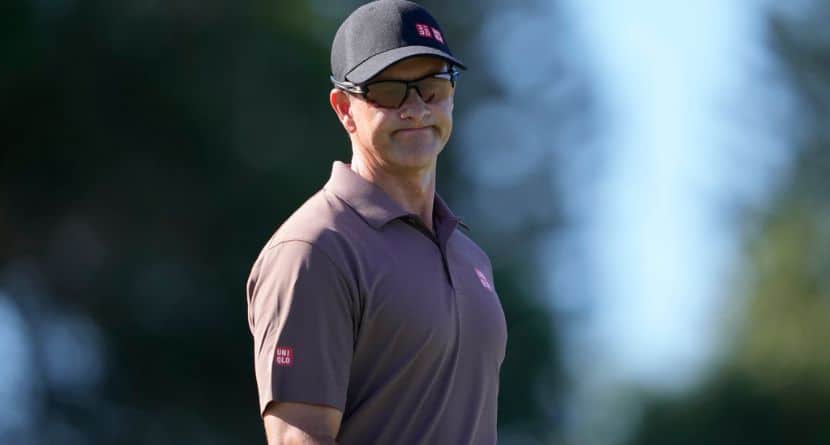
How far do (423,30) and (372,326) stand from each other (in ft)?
2.13

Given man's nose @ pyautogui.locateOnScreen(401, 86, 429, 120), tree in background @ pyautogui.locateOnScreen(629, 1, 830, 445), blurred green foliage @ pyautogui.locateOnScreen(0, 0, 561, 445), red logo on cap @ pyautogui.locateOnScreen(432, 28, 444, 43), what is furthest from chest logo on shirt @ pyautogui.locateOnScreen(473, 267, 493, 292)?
tree in background @ pyautogui.locateOnScreen(629, 1, 830, 445)

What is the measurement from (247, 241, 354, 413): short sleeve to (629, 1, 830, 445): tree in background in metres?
10.6

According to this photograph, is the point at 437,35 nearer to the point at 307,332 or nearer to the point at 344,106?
the point at 344,106

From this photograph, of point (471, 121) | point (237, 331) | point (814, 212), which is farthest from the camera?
point (814, 212)

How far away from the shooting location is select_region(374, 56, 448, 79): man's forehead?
3068 millimetres

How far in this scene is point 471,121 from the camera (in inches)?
Answer: 520

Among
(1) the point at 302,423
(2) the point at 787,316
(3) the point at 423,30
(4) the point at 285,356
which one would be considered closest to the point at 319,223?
(4) the point at 285,356

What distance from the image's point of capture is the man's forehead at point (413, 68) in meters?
3.07

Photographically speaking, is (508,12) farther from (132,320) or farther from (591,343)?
(132,320)

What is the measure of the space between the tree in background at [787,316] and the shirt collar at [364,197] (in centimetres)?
1036

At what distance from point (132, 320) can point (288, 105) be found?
197 centimetres

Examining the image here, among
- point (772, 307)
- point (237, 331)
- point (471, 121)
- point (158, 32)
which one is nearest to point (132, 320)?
point (237, 331)

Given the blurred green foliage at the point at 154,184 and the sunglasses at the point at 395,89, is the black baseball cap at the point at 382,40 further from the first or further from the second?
the blurred green foliage at the point at 154,184

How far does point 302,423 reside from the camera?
110 inches
